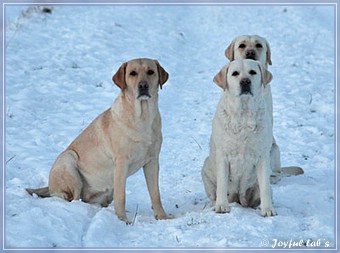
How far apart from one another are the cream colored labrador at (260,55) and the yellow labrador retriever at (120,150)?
1316mm

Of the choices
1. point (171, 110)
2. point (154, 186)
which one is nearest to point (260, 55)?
point (154, 186)

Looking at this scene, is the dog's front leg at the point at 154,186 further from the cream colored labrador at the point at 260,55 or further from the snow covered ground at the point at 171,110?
the cream colored labrador at the point at 260,55

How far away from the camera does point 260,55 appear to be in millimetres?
6703

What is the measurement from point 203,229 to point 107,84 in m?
6.09

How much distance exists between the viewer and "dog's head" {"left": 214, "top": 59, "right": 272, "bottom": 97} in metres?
5.41

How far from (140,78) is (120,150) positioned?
2.30ft

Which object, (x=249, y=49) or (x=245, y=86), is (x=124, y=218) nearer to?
(x=245, y=86)

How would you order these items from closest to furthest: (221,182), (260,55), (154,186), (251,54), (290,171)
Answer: (221,182) < (154,186) < (251,54) < (260,55) < (290,171)

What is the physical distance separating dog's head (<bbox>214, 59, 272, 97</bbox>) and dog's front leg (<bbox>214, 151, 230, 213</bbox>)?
61 centimetres

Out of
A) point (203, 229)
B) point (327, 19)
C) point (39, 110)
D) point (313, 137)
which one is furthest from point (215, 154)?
point (327, 19)

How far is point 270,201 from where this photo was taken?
541 centimetres

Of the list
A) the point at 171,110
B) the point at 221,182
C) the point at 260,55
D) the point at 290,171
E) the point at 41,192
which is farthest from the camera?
the point at 171,110

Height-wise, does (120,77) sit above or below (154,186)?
above

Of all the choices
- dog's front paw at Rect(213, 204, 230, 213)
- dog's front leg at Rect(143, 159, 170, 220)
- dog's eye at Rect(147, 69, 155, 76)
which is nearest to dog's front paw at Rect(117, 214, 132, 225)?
dog's front leg at Rect(143, 159, 170, 220)
